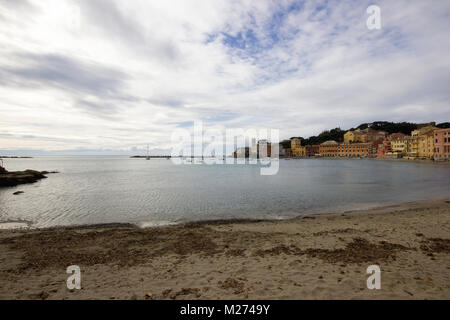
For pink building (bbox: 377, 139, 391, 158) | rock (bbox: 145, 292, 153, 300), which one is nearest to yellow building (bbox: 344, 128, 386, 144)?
pink building (bbox: 377, 139, 391, 158)

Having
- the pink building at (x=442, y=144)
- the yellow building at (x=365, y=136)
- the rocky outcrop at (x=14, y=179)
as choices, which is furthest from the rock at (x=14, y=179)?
the yellow building at (x=365, y=136)

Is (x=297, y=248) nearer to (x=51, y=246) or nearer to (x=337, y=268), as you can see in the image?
(x=337, y=268)

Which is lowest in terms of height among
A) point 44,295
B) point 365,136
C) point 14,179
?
point 44,295

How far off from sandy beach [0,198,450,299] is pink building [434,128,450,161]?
399 ft

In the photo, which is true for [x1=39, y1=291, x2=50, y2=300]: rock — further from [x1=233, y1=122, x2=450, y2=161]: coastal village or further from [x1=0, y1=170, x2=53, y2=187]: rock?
[x1=233, y1=122, x2=450, y2=161]: coastal village

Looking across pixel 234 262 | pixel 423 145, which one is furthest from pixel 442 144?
pixel 234 262

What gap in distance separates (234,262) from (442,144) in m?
135

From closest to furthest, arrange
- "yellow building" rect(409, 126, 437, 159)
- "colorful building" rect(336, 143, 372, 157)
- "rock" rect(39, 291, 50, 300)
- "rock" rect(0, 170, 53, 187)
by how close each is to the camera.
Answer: "rock" rect(39, 291, 50, 300)
"rock" rect(0, 170, 53, 187)
"yellow building" rect(409, 126, 437, 159)
"colorful building" rect(336, 143, 372, 157)

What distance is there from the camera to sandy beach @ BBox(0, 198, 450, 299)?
5676mm

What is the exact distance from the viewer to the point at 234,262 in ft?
24.8

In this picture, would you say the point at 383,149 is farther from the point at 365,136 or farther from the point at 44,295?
the point at 44,295

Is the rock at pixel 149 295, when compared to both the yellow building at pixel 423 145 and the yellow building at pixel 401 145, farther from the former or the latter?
the yellow building at pixel 401 145

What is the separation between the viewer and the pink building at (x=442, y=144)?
100469 millimetres
